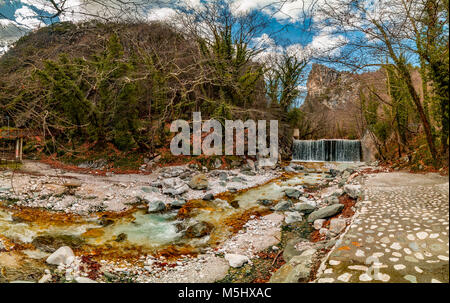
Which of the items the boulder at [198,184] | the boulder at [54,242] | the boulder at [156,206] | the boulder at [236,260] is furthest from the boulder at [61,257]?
the boulder at [198,184]

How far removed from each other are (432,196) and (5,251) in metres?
5.44

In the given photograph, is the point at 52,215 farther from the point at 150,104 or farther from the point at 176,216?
the point at 150,104

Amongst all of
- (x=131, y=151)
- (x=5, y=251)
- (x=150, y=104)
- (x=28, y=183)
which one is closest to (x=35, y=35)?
(x=5, y=251)

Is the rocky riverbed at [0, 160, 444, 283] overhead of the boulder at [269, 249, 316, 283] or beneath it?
beneath

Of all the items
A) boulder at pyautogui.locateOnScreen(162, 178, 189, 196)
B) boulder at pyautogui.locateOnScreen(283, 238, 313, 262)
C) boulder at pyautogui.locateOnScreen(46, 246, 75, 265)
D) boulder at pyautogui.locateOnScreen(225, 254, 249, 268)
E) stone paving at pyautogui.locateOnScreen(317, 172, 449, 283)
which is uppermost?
stone paving at pyautogui.locateOnScreen(317, 172, 449, 283)

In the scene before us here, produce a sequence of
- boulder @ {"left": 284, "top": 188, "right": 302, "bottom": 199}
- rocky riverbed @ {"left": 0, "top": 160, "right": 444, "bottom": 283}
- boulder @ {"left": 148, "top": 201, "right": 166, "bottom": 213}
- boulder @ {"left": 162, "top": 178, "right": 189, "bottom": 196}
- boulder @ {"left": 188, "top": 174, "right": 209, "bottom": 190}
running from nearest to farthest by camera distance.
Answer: rocky riverbed @ {"left": 0, "top": 160, "right": 444, "bottom": 283}, boulder @ {"left": 148, "top": 201, "right": 166, "bottom": 213}, boulder @ {"left": 284, "top": 188, "right": 302, "bottom": 199}, boulder @ {"left": 162, "top": 178, "right": 189, "bottom": 196}, boulder @ {"left": 188, "top": 174, "right": 209, "bottom": 190}

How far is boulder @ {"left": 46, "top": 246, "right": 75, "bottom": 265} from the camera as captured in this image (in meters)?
3.38

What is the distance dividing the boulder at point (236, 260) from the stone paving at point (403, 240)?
2085mm

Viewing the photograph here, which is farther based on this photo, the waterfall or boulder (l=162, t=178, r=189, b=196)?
the waterfall

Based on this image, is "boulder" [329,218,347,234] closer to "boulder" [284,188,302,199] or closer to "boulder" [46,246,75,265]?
"boulder" [284,188,302,199]

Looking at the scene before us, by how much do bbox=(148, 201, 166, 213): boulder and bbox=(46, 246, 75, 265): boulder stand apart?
317 centimetres

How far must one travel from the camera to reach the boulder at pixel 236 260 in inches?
146

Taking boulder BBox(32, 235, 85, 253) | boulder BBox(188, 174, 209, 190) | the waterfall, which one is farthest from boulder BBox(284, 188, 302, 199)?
the waterfall

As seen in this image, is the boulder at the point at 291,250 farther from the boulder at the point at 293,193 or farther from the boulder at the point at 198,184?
the boulder at the point at 198,184
